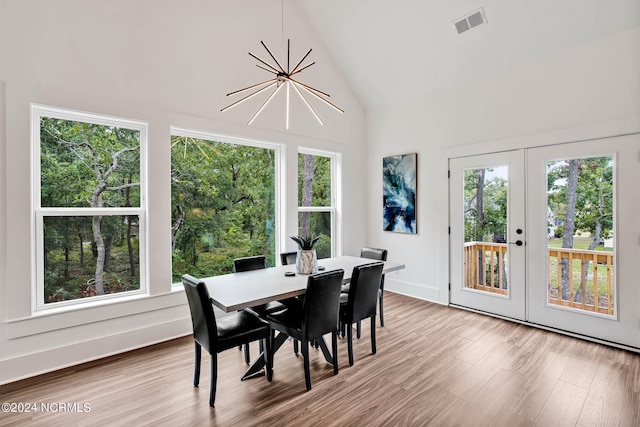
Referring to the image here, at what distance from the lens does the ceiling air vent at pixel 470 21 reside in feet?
11.1

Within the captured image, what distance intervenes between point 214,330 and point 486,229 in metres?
Result: 3.48

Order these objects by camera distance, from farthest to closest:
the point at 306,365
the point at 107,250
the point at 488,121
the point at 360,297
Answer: the point at 488,121 → the point at 107,250 → the point at 360,297 → the point at 306,365

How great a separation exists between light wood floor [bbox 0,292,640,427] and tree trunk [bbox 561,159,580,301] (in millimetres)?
600

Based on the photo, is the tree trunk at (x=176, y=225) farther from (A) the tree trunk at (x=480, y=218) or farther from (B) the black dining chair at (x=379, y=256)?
(A) the tree trunk at (x=480, y=218)

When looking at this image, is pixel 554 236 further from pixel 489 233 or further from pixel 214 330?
pixel 214 330

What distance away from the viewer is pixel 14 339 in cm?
254

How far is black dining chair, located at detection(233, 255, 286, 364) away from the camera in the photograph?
2795mm

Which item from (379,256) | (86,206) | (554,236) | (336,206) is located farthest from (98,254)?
(554,236)

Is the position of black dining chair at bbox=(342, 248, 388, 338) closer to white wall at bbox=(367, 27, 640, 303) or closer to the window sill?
white wall at bbox=(367, 27, 640, 303)

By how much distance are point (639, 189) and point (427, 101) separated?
8.57 feet

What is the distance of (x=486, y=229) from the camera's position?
4004mm

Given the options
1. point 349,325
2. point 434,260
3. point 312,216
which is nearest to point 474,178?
point 434,260

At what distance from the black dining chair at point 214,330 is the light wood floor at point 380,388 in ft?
0.74

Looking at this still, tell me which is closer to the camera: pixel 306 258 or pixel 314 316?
pixel 314 316
